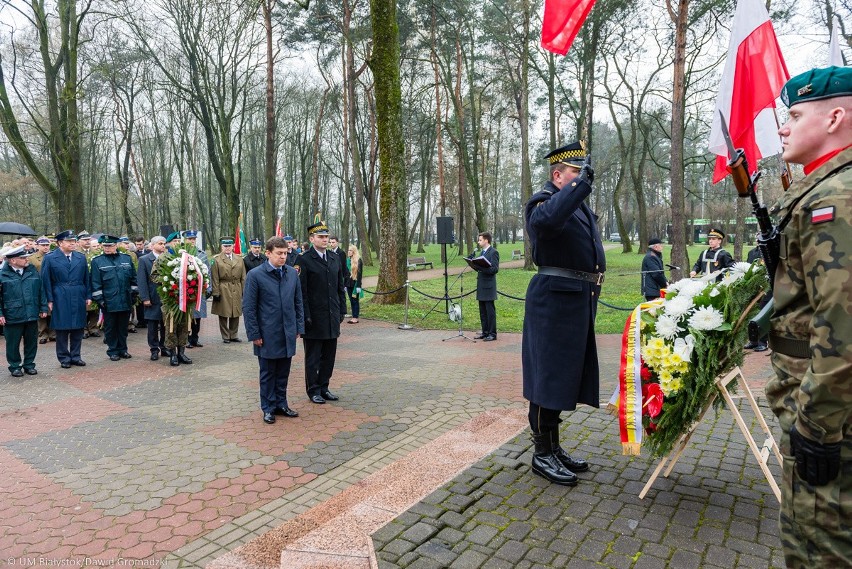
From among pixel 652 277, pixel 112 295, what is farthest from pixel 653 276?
pixel 112 295

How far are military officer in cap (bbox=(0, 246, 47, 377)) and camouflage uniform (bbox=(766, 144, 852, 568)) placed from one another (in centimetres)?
1000

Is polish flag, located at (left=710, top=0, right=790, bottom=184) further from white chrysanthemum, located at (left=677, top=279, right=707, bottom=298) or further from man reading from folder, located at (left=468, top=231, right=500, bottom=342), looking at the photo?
man reading from folder, located at (left=468, top=231, right=500, bottom=342)

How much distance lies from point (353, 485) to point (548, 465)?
5.04 feet

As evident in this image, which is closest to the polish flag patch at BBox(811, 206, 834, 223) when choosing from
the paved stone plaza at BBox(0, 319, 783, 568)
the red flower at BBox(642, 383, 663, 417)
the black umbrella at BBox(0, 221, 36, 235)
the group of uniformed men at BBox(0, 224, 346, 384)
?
the red flower at BBox(642, 383, 663, 417)

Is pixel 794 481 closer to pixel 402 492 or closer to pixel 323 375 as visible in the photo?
pixel 402 492

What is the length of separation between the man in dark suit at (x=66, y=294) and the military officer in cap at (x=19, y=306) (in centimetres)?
30

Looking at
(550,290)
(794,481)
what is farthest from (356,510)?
(794,481)

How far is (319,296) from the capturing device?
657 centimetres

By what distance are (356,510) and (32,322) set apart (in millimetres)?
7726

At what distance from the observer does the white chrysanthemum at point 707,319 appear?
3.40m

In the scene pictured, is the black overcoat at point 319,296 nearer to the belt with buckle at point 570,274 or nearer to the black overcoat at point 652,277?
the belt with buckle at point 570,274

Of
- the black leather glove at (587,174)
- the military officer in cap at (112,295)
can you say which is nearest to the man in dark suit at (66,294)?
the military officer in cap at (112,295)

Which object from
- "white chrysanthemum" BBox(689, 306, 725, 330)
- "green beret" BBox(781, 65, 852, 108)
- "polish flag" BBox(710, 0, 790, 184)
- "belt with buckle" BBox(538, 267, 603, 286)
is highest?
"polish flag" BBox(710, 0, 790, 184)

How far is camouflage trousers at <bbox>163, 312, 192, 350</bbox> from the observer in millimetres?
9156
